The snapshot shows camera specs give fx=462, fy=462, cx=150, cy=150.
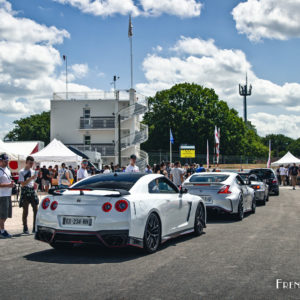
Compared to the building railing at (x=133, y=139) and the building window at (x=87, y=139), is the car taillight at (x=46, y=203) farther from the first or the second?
the building window at (x=87, y=139)

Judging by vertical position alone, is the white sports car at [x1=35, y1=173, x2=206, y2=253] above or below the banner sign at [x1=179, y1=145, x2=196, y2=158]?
below

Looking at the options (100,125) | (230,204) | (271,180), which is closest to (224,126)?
(100,125)

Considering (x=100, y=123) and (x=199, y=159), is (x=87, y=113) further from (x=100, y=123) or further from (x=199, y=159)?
(x=199, y=159)

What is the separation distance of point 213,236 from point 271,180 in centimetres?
1667

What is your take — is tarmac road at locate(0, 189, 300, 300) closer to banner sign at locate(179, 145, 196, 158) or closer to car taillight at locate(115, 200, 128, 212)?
car taillight at locate(115, 200, 128, 212)

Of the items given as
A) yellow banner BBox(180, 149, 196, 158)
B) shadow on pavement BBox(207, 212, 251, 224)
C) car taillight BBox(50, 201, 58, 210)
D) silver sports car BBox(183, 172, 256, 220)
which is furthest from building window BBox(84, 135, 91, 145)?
car taillight BBox(50, 201, 58, 210)

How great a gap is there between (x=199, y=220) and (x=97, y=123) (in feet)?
172

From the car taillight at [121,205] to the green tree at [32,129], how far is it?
9150cm

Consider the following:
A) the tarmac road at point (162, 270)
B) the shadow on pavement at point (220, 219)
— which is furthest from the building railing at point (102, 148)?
the tarmac road at point (162, 270)

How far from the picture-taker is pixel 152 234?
7.93 meters

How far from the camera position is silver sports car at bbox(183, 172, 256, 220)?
12.9 meters

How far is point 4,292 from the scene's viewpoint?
5316mm

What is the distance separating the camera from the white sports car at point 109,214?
23.8 feet

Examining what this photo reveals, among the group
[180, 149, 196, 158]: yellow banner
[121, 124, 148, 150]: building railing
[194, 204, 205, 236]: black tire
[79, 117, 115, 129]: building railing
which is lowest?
[194, 204, 205, 236]: black tire
